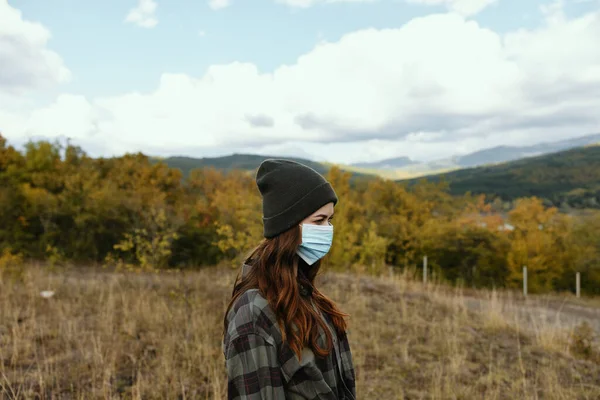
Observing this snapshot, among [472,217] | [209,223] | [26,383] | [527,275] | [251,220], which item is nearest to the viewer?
[26,383]

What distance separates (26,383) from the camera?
403cm

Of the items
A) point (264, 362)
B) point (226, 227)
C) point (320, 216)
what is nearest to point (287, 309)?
point (264, 362)

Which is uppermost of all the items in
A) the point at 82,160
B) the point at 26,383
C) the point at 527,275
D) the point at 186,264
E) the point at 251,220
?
the point at 82,160

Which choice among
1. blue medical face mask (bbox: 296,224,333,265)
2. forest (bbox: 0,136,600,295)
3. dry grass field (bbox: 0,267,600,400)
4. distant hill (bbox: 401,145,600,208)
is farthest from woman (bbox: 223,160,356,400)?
distant hill (bbox: 401,145,600,208)

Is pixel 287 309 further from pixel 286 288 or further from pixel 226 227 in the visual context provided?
pixel 226 227

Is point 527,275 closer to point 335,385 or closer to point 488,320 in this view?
point 488,320

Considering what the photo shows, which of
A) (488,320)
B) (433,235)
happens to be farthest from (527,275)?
(488,320)

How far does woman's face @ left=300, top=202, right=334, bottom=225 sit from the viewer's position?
5.48ft

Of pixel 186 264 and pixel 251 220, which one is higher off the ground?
pixel 251 220

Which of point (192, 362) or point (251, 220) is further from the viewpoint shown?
point (251, 220)

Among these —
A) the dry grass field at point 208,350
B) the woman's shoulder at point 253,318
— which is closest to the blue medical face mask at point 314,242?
the woman's shoulder at point 253,318

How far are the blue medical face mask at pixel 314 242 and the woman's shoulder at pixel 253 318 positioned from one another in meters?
0.27

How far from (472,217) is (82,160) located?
19.8m

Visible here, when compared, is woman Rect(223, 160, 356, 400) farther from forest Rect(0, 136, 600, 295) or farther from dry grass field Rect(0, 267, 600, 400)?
forest Rect(0, 136, 600, 295)
